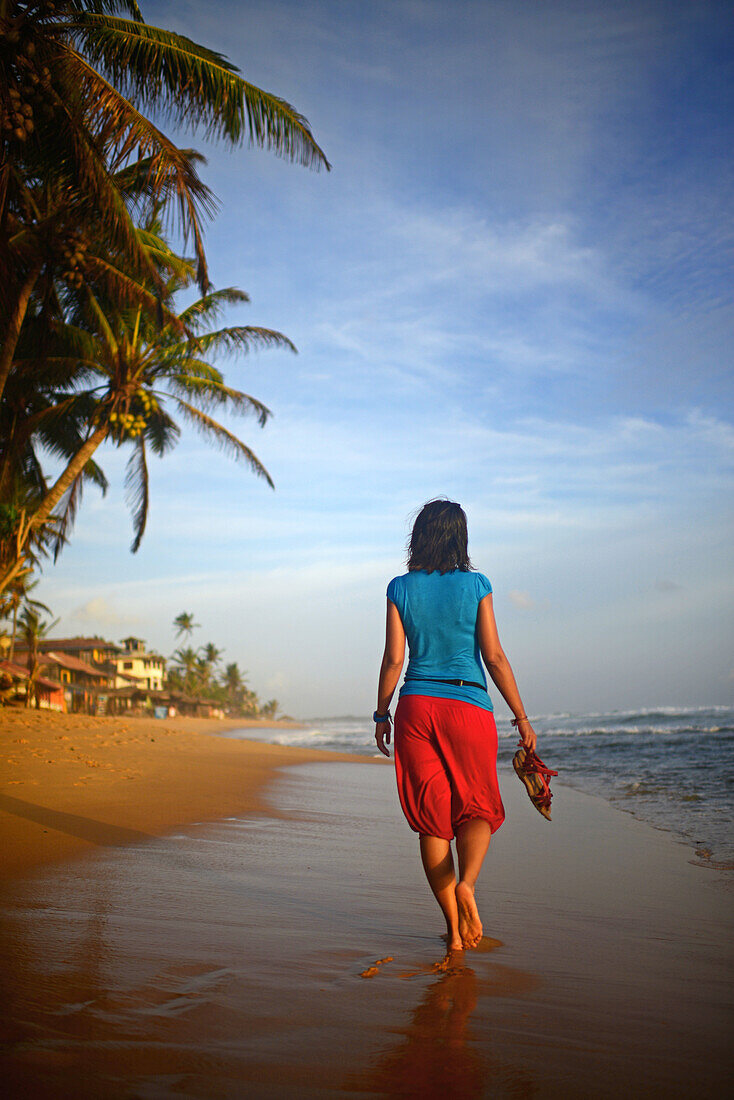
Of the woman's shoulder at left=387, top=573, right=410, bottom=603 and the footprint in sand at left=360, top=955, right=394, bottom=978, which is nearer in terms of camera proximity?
the footprint in sand at left=360, top=955, right=394, bottom=978

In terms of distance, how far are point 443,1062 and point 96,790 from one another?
17.3 feet

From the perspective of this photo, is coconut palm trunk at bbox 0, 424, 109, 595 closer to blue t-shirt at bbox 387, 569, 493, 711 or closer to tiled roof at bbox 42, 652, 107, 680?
blue t-shirt at bbox 387, 569, 493, 711

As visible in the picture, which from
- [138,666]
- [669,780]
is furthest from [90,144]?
[138,666]

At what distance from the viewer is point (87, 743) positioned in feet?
33.4

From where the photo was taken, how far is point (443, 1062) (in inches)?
67.5

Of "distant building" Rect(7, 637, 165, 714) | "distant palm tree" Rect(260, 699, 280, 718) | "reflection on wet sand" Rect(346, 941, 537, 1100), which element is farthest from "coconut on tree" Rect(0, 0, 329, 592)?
"distant palm tree" Rect(260, 699, 280, 718)

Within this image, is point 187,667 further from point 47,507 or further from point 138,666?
point 47,507

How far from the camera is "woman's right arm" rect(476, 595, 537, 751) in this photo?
2.93 metres

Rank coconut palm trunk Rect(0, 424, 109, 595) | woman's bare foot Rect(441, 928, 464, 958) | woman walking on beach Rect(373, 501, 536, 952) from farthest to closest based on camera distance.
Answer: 1. coconut palm trunk Rect(0, 424, 109, 595)
2. woman walking on beach Rect(373, 501, 536, 952)
3. woman's bare foot Rect(441, 928, 464, 958)

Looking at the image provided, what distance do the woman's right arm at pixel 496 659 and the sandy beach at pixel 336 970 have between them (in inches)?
35.4

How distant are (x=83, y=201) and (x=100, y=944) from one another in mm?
8552

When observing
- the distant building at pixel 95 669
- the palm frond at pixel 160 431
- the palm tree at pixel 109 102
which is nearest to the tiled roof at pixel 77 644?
the distant building at pixel 95 669

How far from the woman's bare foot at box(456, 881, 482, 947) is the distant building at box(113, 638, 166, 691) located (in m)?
53.8

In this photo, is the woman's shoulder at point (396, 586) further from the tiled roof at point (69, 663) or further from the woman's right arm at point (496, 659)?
the tiled roof at point (69, 663)
